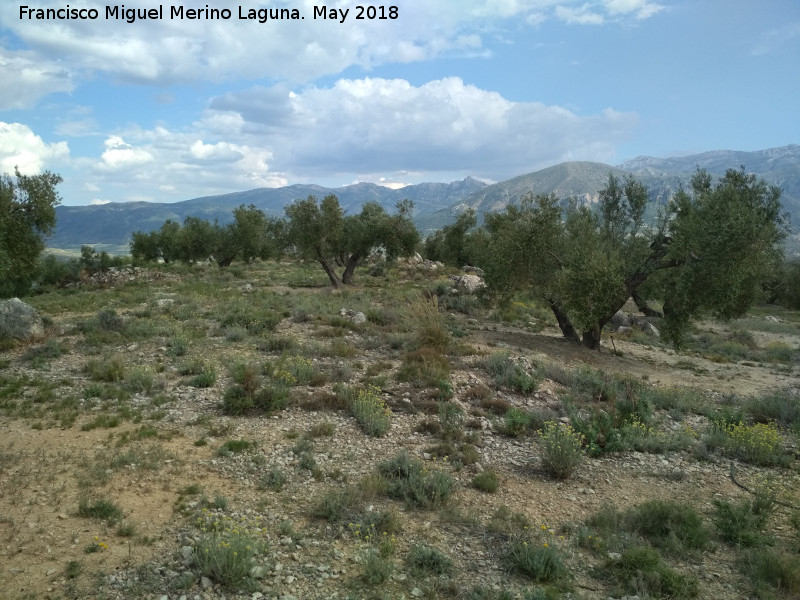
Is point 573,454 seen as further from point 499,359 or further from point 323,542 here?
point 499,359

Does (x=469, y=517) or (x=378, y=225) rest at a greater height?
(x=378, y=225)

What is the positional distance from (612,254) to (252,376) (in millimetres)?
14848

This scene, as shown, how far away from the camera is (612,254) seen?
19891 millimetres

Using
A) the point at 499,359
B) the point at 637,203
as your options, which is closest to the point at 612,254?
the point at 499,359

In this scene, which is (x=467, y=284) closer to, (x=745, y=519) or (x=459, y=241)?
(x=459, y=241)

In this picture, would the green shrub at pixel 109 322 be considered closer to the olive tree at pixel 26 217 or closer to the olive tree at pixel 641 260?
the olive tree at pixel 26 217

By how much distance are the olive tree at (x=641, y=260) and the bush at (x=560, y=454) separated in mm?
10757

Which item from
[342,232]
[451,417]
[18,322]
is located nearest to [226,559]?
[451,417]

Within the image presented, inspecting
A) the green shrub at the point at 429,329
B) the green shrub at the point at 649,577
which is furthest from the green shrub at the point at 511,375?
the green shrub at the point at 649,577

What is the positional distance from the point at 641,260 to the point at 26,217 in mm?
27358

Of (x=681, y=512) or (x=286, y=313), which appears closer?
(x=681, y=512)

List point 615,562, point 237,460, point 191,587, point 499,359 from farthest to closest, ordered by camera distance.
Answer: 1. point 499,359
2. point 237,460
3. point 615,562
4. point 191,587

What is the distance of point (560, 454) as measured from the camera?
9000 mm

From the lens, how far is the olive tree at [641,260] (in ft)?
57.6
